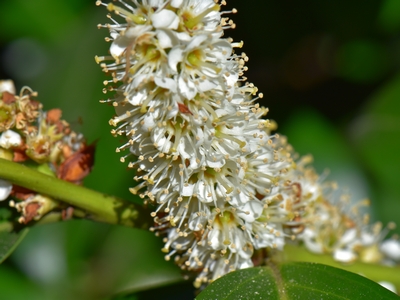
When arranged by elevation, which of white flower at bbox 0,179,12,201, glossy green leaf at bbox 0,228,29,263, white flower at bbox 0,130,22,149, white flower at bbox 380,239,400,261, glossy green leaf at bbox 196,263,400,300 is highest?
white flower at bbox 380,239,400,261

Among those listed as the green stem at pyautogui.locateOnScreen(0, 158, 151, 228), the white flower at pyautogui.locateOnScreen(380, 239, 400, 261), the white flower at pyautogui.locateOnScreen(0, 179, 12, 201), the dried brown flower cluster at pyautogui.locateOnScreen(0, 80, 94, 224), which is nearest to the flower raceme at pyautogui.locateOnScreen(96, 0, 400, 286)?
the green stem at pyautogui.locateOnScreen(0, 158, 151, 228)

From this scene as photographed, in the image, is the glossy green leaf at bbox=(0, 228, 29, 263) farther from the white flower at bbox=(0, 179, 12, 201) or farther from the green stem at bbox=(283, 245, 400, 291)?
the green stem at bbox=(283, 245, 400, 291)

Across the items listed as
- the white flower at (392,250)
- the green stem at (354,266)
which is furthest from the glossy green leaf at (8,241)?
the white flower at (392,250)

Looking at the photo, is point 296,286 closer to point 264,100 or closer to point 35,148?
point 35,148

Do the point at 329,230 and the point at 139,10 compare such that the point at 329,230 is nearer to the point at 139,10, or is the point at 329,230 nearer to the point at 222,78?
the point at 222,78

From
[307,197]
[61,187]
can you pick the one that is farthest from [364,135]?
[61,187]

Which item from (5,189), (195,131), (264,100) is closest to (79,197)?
(5,189)
